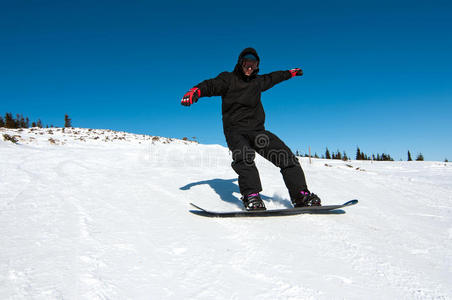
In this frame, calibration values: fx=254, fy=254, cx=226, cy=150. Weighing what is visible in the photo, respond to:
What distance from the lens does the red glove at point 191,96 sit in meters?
2.85

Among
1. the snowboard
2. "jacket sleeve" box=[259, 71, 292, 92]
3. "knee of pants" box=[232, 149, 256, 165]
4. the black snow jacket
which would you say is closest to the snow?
the snowboard

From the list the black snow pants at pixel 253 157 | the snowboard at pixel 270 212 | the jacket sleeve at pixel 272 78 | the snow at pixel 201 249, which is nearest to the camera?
the snow at pixel 201 249

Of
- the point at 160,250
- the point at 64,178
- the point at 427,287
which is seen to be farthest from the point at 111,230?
the point at 64,178

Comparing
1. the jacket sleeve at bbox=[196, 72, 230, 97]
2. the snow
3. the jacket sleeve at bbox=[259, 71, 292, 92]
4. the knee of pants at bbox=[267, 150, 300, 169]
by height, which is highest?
the jacket sleeve at bbox=[259, 71, 292, 92]

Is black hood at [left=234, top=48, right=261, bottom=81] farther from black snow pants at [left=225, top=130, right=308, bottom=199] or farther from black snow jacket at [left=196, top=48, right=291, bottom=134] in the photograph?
black snow pants at [left=225, top=130, right=308, bottom=199]

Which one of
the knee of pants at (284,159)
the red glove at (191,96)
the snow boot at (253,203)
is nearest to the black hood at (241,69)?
the red glove at (191,96)

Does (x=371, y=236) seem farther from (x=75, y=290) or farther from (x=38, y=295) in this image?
(x=38, y=295)

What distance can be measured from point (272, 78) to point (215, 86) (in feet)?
3.22

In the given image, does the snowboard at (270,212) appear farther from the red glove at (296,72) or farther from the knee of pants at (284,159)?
the red glove at (296,72)

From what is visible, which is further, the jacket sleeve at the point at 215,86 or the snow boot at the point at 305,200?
the jacket sleeve at the point at 215,86

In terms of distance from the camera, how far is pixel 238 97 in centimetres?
314

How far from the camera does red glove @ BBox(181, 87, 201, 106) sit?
285cm

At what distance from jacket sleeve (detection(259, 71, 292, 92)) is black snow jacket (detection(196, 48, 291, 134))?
0.23 m

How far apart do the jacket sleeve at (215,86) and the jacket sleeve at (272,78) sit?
0.56 meters
